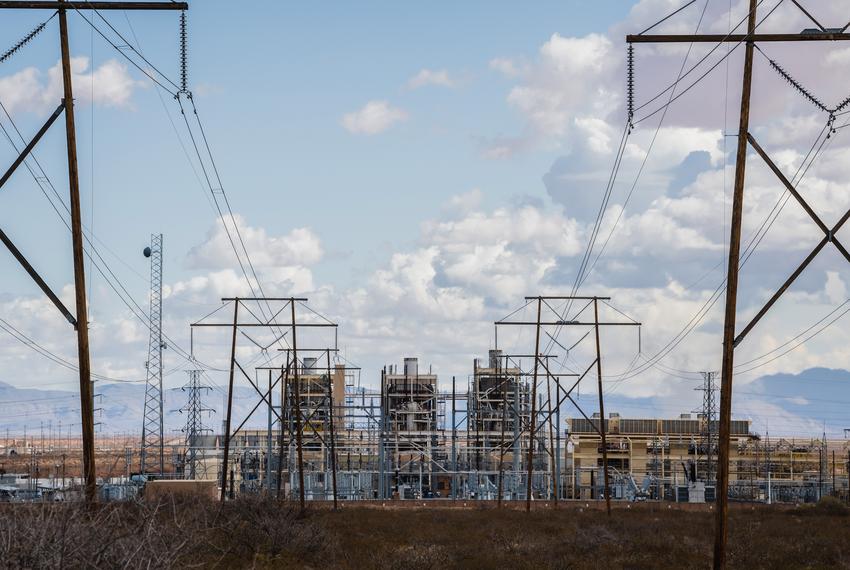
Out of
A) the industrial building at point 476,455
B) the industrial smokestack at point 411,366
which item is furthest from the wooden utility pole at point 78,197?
the industrial smokestack at point 411,366

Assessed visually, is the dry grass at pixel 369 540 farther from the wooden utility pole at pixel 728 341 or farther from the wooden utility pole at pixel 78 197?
the wooden utility pole at pixel 728 341

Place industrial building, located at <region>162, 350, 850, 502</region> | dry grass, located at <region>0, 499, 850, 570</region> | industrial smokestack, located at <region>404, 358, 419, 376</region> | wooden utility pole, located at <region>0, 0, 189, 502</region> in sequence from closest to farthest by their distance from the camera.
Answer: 1. dry grass, located at <region>0, 499, 850, 570</region>
2. wooden utility pole, located at <region>0, 0, 189, 502</region>
3. industrial building, located at <region>162, 350, 850, 502</region>
4. industrial smokestack, located at <region>404, 358, 419, 376</region>

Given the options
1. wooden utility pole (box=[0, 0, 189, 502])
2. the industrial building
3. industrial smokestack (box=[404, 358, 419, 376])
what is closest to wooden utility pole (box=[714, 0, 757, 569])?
wooden utility pole (box=[0, 0, 189, 502])

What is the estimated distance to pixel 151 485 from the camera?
52406 millimetres

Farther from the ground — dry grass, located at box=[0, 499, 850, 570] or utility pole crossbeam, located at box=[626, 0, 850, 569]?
utility pole crossbeam, located at box=[626, 0, 850, 569]

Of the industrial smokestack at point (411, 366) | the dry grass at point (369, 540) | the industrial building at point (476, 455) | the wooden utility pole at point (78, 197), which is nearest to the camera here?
the dry grass at point (369, 540)

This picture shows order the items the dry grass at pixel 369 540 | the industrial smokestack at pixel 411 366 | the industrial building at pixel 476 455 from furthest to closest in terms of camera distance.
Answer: the industrial smokestack at pixel 411 366, the industrial building at pixel 476 455, the dry grass at pixel 369 540

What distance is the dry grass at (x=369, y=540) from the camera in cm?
1320

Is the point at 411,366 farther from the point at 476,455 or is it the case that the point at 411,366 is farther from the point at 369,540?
the point at 369,540

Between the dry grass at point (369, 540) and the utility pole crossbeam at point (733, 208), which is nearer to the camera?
the dry grass at point (369, 540)

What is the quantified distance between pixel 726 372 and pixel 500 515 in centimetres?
3171

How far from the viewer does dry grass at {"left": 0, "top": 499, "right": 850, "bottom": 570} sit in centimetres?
1320

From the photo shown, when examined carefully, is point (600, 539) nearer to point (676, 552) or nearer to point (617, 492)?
point (676, 552)

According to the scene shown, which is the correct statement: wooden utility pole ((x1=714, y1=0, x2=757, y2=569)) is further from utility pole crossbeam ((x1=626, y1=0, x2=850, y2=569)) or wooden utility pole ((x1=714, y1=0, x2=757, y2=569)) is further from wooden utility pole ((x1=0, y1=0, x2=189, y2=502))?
wooden utility pole ((x1=0, y1=0, x2=189, y2=502))
